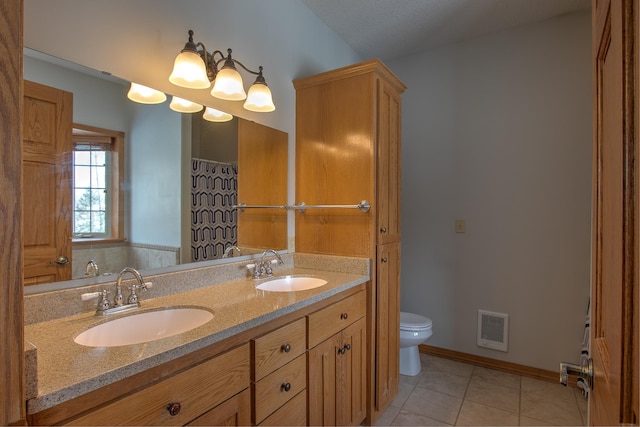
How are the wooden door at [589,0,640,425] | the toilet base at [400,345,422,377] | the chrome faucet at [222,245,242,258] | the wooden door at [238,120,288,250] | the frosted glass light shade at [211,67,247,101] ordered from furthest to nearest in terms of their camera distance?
the toilet base at [400,345,422,377] → the wooden door at [238,120,288,250] → the chrome faucet at [222,245,242,258] → the frosted glass light shade at [211,67,247,101] → the wooden door at [589,0,640,425]

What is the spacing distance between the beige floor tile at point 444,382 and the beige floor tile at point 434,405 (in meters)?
0.06

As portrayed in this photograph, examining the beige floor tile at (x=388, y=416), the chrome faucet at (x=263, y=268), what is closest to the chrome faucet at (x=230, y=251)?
the chrome faucet at (x=263, y=268)

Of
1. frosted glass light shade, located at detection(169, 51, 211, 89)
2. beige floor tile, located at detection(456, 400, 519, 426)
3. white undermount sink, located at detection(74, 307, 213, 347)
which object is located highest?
frosted glass light shade, located at detection(169, 51, 211, 89)

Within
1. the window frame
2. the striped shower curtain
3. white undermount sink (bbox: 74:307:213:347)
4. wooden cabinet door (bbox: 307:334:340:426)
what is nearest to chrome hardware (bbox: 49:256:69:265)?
the window frame

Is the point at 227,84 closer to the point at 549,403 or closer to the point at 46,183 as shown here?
the point at 46,183

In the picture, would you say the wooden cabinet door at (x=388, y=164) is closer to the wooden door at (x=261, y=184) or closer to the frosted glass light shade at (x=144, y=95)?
the wooden door at (x=261, y=184)

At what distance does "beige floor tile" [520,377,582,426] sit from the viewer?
1951mm

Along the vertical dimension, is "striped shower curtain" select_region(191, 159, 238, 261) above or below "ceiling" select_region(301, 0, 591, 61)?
below

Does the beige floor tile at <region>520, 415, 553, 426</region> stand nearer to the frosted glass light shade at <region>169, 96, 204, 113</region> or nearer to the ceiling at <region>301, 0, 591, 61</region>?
the frosted glass light shade at <region>169, 96, 204, 113</region>

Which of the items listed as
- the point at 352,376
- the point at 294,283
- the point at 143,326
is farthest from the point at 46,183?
the point at 352,376

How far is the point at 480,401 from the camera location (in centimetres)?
213

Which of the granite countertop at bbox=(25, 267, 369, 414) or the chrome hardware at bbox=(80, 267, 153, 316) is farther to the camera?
the chrome hardware at bbox=(80, 267, 153, 316)

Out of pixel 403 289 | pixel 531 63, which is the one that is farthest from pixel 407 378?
pixel 531 63

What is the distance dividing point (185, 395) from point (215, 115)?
4.07ft
